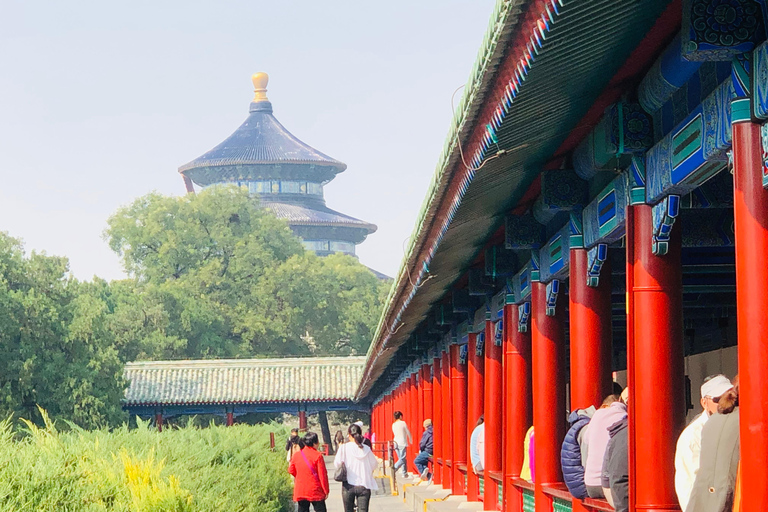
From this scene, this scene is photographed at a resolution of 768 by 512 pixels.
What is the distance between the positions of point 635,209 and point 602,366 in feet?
8.25

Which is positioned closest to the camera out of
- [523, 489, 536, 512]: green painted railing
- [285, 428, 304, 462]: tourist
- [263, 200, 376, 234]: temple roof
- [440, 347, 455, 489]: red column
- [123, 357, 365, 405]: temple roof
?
[523, 489, 536, 512]: green painted railing

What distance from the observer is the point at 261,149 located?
4978 inches

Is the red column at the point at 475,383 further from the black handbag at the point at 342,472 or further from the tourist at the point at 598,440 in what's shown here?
the tourist at the point at 598,440

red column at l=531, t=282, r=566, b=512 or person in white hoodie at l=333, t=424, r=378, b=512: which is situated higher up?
red column at l=531, t=282, r=566, b=512

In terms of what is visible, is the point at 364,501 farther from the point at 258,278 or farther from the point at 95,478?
the point at 258,278

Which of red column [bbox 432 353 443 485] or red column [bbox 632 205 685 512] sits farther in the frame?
red column [bbox 432 353 443 485]

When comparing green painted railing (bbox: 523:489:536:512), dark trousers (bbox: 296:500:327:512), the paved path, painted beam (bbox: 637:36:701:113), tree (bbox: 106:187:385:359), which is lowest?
the paved path

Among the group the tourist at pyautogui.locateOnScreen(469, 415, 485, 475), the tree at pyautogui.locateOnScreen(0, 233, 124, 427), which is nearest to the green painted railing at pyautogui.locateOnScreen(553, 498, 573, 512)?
the tourist at pyautogui.locateOnScreen(469, 415, 485, 475)

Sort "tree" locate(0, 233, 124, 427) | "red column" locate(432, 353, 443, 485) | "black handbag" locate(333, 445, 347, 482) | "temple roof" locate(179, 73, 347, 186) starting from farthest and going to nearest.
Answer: "temple roof" locate(179, 73, 347, 186)
"tree" locate(0, 233, 124, 427)
"red column" locate(432, 353, 443, 485)
"black handbag" locate(333, 445, 347, 482)

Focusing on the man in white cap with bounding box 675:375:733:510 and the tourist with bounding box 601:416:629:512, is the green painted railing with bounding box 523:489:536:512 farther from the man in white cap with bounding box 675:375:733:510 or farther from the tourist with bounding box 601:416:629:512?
the man in white cap with bounding box 675:375:733:510

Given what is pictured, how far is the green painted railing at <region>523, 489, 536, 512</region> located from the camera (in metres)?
14.2

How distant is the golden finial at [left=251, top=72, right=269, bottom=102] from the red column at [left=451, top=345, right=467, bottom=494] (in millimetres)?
110243

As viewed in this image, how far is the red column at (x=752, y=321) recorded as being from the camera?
6.24 metres

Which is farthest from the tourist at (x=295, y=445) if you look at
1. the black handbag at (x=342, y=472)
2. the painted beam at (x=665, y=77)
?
the painted beam at (x=665, y=77)
